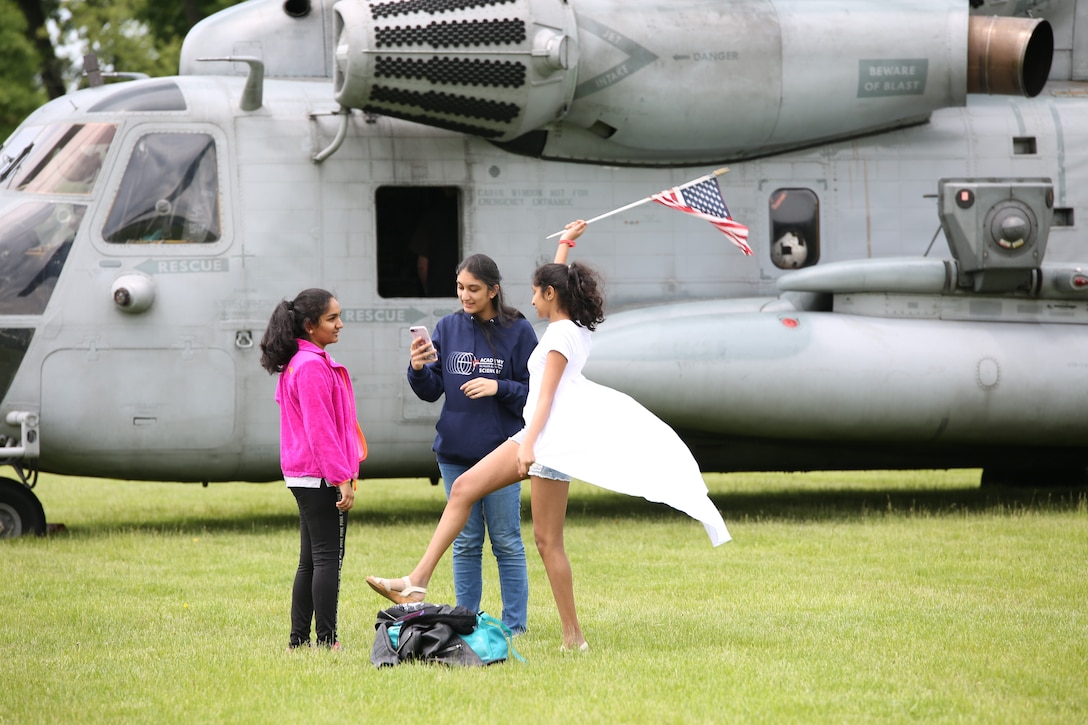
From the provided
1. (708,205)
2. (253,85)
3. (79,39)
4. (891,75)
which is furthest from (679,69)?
(79,39)

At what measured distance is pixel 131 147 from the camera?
9.80 metres

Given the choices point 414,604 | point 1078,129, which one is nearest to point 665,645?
point 414,604

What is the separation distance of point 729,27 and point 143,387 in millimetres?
5256

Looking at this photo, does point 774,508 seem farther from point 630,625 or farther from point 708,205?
point 630,625

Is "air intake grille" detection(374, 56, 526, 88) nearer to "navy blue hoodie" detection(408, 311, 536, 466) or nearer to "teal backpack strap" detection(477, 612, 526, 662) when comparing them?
"navy blue hoodie" detection(408, 311, 536, 466)

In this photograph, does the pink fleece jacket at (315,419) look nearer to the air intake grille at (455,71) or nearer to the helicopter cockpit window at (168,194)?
the air intake grille at (455,71)

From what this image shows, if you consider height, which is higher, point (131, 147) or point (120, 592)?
point (131, 147)

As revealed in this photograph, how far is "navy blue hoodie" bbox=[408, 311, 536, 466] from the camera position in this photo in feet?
20.5

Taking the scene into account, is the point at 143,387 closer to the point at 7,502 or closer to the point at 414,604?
the point at 7,502

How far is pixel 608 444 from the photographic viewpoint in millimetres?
5672

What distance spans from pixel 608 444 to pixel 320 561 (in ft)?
4.47

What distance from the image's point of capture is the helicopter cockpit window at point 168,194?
31.8 feet

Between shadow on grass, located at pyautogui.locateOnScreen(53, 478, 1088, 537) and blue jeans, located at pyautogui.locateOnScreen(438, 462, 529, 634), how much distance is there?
13.6 feet

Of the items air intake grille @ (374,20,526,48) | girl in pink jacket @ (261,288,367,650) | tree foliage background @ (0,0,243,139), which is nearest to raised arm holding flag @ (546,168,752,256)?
air intake grille @ (374,20,526,48)
